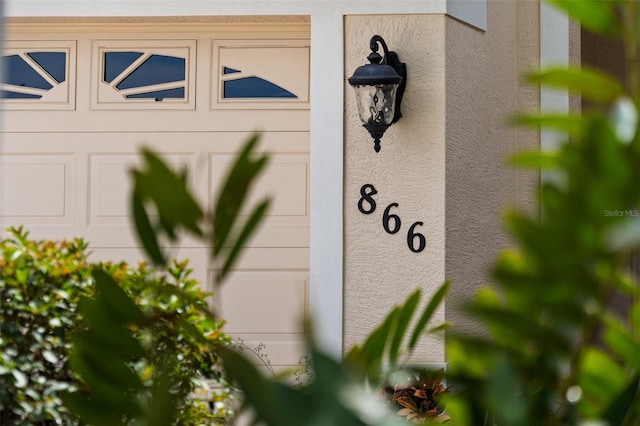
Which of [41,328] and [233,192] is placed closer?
[233,192]

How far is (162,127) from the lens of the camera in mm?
5656

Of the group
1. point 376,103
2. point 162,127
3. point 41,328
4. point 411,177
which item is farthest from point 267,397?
point 162,127

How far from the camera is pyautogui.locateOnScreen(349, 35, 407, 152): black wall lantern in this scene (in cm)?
499

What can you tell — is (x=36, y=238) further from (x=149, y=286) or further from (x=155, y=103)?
(x=149, y=286)

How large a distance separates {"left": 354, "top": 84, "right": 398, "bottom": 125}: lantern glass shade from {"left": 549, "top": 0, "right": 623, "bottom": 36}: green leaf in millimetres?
4623

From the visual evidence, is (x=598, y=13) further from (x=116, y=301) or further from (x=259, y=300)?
(x=259, y=300)

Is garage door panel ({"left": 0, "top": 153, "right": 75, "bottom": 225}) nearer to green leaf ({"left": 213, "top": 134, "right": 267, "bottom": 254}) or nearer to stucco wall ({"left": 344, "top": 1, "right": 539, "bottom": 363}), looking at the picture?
stucco wall ({"left": 344, "top": 1, "right": 539, "bottom": 363})

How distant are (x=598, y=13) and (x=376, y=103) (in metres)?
4.65

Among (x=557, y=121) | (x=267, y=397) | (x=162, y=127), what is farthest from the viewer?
(x=162, y=127)

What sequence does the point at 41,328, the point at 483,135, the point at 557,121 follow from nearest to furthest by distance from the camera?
the point at 557,121, the point at 41,328, the point at 483,135

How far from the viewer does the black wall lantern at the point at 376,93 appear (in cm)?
499

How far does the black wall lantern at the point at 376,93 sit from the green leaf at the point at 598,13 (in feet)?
15.0

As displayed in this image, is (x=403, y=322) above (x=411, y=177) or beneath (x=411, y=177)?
beneath

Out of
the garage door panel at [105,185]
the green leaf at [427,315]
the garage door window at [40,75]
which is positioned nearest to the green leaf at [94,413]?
the green leaf at [427,315]
